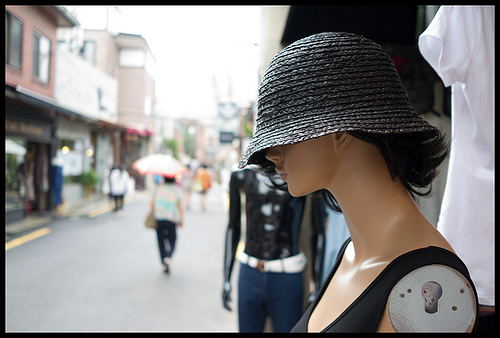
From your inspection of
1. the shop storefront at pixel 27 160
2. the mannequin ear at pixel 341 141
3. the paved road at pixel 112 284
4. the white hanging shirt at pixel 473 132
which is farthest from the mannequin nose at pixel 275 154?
the shop storefront at pixel 27 160

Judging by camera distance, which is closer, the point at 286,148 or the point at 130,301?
the point at 286,148

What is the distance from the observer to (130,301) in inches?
141

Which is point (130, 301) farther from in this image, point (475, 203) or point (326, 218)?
point (475, 203)

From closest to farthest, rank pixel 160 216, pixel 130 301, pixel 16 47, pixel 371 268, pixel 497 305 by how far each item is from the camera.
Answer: pixel 371 268
pixel 497 305
pixel 130 301
pixel 160 216
pixel 16 47

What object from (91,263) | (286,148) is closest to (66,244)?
(91,263)

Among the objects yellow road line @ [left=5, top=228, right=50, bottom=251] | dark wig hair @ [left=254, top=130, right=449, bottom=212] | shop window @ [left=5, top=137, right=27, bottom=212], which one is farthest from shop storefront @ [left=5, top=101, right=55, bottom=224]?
dark wig hair @ [left=254, top=130, right=449, bottom=212]

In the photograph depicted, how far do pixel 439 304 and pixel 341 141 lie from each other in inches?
15.5

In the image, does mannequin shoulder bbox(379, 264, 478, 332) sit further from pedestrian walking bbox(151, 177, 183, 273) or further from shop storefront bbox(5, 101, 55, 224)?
shop storefront bbox(5, 101, 55, 224)

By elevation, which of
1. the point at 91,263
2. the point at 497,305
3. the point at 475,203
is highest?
the point at 475,203

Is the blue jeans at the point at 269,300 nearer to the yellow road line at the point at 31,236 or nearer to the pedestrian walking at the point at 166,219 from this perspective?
the pedestrian walking at the point at 166,219

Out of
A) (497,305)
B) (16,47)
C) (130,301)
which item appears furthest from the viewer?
(16,47)

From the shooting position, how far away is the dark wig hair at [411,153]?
29.1 inches

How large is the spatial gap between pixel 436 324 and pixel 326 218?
1.57 metres

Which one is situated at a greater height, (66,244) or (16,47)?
(16,47)
